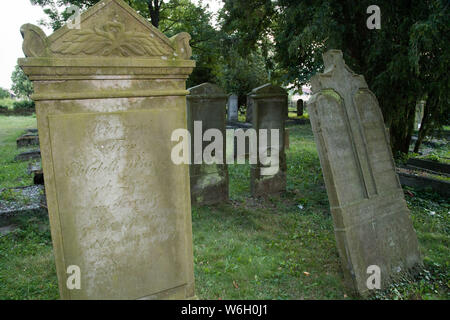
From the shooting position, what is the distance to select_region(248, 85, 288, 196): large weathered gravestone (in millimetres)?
6629

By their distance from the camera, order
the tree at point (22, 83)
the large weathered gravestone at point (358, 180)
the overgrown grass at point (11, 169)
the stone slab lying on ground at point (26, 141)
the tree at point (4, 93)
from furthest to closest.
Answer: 1. the tree at point (4, 93)
2. the tree at point (22, 83)
3. the stone slab lying on ground at point (26, 141)
4. the overgrown grass at point (11, 169)
5. the large weathered gravestone at point (358, 180)

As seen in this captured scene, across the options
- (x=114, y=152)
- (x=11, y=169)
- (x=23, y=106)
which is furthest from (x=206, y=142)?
(x=23, y=106)

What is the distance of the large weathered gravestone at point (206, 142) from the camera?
20.1 feet

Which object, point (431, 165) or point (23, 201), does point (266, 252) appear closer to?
point (23, 201)

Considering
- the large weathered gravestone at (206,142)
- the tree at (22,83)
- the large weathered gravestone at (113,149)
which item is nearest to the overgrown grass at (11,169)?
the large weathered gravestone at (206,142)

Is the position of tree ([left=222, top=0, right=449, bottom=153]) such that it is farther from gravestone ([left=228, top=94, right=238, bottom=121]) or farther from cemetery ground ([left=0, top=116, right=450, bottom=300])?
gravestone ([left=228, top=94, right=238, bottom=121])

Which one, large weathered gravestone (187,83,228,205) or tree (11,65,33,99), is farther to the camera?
tree (11,65,33,99)

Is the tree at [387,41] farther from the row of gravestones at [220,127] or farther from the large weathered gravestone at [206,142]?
the large weathered gravestone at [206,142]

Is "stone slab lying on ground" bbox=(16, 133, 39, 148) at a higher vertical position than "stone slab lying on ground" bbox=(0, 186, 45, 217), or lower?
higher

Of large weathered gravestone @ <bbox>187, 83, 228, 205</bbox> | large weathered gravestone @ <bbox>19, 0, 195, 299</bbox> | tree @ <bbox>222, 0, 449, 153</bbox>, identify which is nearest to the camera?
large weathered gravestone @ <bbox>19, 0, 195, 299</bbox>

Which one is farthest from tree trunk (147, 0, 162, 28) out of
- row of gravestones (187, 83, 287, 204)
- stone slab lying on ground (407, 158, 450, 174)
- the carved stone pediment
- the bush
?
the bush

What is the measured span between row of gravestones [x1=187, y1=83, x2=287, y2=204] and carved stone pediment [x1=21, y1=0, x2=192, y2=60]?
3.55m

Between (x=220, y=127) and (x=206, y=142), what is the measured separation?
16.6 inches

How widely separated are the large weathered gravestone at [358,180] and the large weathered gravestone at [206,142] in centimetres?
277
